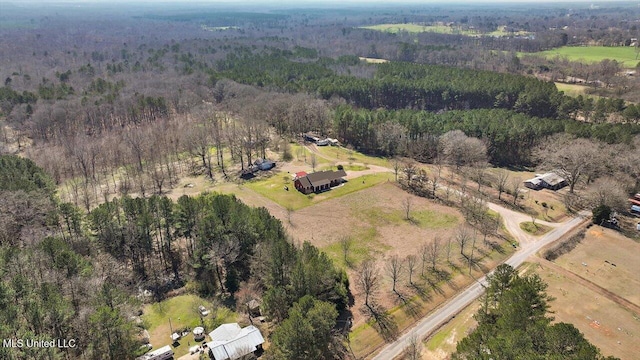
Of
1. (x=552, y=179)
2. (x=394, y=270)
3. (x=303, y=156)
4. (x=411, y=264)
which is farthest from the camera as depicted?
(x=303, y=156)

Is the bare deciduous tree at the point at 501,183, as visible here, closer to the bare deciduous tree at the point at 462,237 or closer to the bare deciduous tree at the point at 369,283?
the bare deciduous tree at the point at 462,237

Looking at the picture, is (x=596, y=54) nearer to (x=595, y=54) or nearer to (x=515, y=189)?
(x=595, y=54)

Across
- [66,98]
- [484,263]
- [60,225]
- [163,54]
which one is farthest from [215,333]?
[163,54]

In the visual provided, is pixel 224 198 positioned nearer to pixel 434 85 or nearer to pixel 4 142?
pixel 4 142

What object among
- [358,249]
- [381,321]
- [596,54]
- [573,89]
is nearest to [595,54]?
[596,54]

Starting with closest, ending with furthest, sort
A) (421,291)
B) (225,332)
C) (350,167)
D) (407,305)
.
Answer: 1. (225,332)
2. (407,305)
3. (421,291)
4. (350,167)
